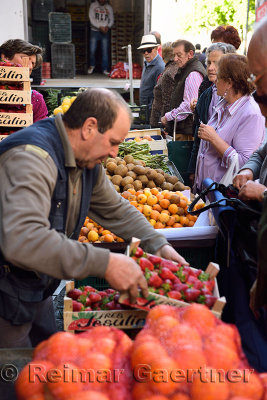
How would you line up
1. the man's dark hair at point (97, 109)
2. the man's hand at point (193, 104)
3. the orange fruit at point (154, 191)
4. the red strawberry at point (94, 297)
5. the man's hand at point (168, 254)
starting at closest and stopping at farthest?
the man's dark hair at point (97, 109)
the red strawberry at point (94, 297)
the man's hand at point (168, 254)
the orange fruit at point (154, 191)
the man's hand at point (193, 104)

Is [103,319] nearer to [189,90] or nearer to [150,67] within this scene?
[189,90]

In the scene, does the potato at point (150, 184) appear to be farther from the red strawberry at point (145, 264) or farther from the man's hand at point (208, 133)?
the red strawberry at point (145, 264)

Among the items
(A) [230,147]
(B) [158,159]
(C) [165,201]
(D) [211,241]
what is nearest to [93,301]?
(D) [211,241]

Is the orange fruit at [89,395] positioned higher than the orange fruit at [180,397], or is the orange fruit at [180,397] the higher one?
the orange fruit at [89,395]

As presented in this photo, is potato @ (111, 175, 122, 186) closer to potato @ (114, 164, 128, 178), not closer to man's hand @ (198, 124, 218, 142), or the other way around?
potato @ (114, 164, 128, 178)

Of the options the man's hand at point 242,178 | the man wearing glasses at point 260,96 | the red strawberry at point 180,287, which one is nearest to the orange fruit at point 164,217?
the man's hand at point 242,178

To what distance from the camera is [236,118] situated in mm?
4090

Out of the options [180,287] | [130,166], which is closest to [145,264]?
[180,287]

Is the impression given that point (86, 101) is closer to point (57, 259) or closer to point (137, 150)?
point (57, 259)

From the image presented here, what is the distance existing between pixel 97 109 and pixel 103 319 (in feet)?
3.14

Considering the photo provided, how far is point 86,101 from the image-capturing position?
81.7 inches

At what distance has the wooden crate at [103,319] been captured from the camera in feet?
6.61

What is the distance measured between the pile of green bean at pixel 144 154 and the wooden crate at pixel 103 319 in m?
3.65

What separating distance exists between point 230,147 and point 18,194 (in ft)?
9.03
